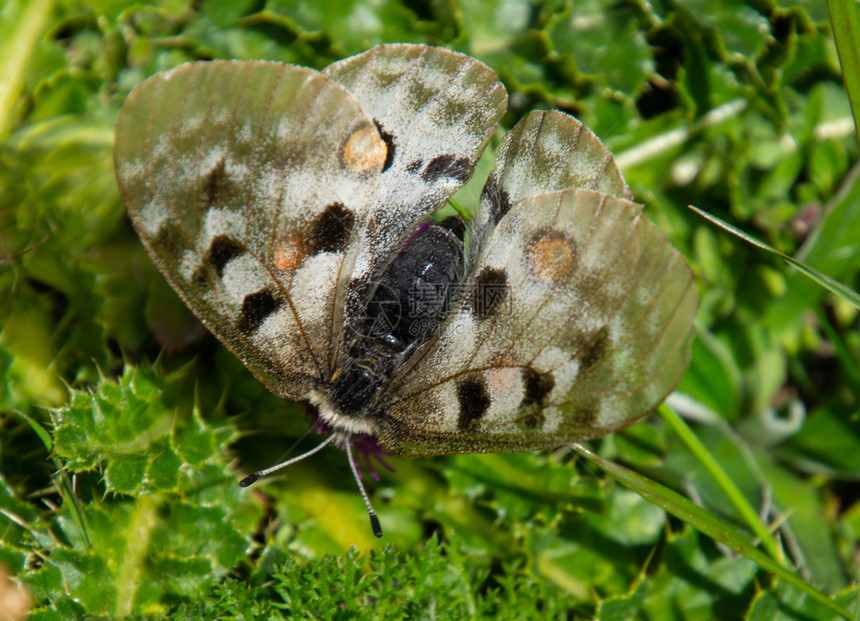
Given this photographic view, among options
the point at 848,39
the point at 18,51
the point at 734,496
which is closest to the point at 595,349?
the point at 734,496

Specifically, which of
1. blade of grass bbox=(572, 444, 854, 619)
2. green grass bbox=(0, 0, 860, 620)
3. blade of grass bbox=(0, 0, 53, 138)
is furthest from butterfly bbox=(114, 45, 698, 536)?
blade of grass bbox=(0, 0, 53, 138)

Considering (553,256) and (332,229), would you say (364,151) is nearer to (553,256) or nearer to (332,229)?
(332,229)

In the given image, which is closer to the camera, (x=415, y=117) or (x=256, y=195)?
(x=256, y=195)

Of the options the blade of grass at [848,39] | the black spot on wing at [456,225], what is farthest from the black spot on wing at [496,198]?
the blade of grass at [848,39]

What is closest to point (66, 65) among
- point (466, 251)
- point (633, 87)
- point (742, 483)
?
point (466, 251)

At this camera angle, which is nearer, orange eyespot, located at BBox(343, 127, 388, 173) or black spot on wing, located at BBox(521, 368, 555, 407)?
black spot on wing, located at BBox(521, 368, 555, 407)

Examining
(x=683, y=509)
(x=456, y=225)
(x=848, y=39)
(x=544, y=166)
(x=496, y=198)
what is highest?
(x=848, y=39)

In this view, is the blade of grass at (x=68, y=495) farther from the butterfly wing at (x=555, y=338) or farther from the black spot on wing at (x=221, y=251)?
the butterfly wing at (x=555, y=338)

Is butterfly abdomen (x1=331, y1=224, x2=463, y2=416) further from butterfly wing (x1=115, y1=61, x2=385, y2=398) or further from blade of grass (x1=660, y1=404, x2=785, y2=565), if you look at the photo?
blade of grass (x1=660, y1=404, x2=785, y2=565)
